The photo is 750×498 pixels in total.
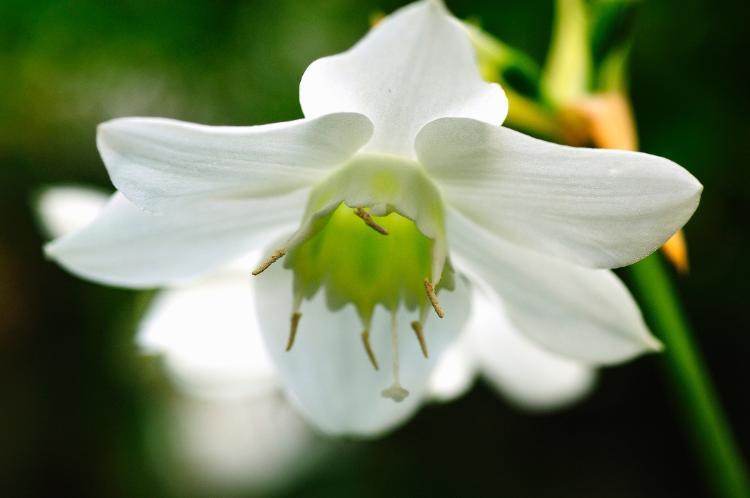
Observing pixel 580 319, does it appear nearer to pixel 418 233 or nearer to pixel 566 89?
pixel 418 233

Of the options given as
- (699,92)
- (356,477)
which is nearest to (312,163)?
(699,92)

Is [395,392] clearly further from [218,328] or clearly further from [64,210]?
[64,210]

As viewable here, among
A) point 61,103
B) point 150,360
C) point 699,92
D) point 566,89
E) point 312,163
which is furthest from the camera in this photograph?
point 150,360

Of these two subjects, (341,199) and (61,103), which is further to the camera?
(61,103)

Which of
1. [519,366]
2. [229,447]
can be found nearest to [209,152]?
[519,366]

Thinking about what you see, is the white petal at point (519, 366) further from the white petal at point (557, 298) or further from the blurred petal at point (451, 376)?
the white petal at point (557, 298)

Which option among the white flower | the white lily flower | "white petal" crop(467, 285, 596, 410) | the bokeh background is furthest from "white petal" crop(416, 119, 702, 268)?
the bokeh background
